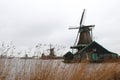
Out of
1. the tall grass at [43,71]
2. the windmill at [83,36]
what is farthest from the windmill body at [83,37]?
the tall grass at [43,71]

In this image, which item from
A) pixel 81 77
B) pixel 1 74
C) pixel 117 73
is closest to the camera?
pixel 1 74

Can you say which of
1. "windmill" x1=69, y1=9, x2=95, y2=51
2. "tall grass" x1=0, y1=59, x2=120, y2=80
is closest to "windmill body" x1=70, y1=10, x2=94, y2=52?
"windmill" x1=69, y1=9, x2=95, y2=51

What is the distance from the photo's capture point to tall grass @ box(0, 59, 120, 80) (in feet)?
14.9

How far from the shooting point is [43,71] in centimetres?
466

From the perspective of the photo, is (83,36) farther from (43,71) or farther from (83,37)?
(43,71)

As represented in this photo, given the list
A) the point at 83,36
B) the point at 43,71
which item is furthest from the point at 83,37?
the point at 43,71

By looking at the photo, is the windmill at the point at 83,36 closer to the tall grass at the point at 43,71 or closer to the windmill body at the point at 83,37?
the windmill body at the point at 83,37

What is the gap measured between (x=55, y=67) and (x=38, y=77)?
52 centimetres

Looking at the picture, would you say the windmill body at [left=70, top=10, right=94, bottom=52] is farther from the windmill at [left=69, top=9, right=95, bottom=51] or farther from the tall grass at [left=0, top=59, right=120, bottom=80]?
the tall grass at [left=0, top=59, right=120, bottom=80]

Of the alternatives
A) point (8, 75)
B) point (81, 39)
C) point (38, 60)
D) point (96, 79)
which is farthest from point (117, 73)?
point (81, 39)

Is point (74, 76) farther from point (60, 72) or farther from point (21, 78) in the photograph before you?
point (21, 78)

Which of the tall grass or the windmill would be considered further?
the windmill

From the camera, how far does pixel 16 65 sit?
5008 millimetres

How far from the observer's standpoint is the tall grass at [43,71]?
4537mm
